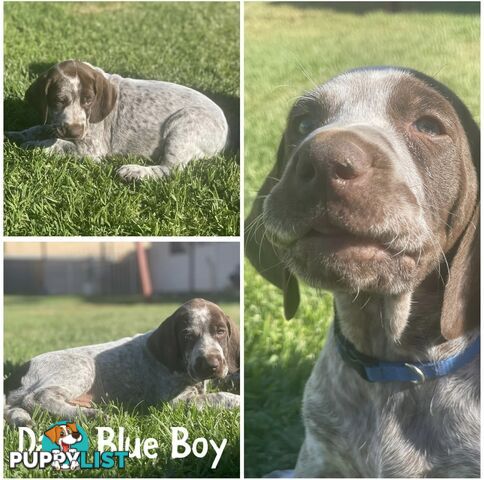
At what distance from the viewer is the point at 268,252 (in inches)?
157

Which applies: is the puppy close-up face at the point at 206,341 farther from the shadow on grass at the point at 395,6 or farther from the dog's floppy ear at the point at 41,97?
the shadow on grass at the point at 395,6

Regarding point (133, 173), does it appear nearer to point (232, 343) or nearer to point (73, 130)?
point (73, 130)

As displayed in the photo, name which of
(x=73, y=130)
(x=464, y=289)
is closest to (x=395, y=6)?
(x=464, y=289)

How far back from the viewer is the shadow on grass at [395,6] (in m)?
4.22

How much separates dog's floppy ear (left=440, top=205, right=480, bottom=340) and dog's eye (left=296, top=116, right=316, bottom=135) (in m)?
0.85

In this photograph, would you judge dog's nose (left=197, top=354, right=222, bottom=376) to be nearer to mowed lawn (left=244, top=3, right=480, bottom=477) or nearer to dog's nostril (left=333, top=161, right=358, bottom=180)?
mowed lawn (left=244, top=3, right=480, bottom=477)

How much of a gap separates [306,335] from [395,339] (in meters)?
0.93

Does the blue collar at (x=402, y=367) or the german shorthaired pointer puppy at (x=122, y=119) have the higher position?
the german shorthaired pointer puppy at (x=122, y=119)

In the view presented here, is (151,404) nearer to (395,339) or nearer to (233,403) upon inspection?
(233,403)

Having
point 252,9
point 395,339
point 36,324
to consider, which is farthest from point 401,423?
point 252,9

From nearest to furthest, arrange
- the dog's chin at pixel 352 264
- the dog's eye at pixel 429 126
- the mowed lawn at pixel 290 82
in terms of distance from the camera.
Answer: the dog's chin at pixel 352 264, the dog's eye at pixel 429 126, the mowed lawn at pixel 290 82

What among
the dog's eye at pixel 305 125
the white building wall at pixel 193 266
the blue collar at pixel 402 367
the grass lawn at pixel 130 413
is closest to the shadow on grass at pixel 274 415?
the grass lawn at pixel 130 413

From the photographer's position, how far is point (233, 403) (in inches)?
164

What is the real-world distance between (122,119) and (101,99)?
151mm
